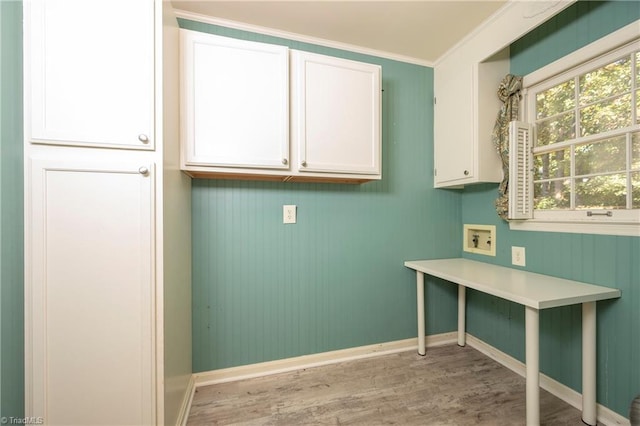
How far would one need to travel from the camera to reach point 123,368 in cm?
103

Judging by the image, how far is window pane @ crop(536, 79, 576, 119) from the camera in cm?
152

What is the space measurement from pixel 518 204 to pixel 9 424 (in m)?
2.77

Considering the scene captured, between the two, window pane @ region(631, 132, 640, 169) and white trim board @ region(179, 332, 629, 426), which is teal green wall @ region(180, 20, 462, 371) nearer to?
white trim board @ region(179, 332, 629, 426)

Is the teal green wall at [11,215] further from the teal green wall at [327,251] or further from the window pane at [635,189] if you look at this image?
the window pane at [635,189]

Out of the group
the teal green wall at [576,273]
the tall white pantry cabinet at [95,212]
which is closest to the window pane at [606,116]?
the teal green wall at [576,273]

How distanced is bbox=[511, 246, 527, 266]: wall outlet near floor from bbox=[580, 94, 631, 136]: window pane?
80 cm

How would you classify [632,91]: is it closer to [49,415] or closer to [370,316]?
[370,316]

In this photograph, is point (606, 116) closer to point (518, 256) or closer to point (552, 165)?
point (552, 165)

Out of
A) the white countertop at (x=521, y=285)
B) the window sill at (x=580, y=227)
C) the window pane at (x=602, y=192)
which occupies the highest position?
the window pane at (x=602, y=192)

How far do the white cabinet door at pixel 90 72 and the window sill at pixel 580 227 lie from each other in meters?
2.30

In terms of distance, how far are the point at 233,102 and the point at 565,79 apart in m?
2.06

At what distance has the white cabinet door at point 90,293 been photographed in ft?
3.18

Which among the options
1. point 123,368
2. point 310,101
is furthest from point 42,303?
point 310,101

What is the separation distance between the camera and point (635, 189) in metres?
1.23
